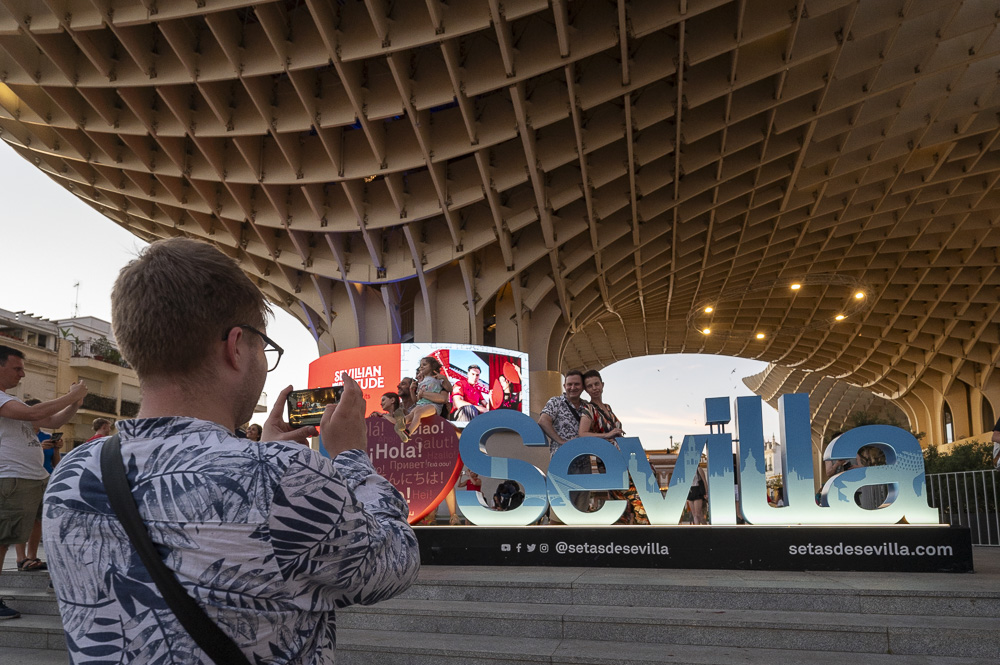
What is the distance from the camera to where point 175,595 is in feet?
3.86

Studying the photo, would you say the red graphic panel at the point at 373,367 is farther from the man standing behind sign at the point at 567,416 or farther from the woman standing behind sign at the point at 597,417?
the woman standing behind sign at the point at 597,417

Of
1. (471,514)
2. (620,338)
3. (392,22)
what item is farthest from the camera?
(620,338)

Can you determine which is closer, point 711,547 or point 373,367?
point 711,547

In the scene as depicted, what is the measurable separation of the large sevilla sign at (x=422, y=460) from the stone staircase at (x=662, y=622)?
7.78 feet

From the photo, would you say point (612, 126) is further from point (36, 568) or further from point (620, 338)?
point (620, 338)

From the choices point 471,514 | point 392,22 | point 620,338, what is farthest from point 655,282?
point 471,514

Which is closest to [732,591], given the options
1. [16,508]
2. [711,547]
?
[711,547]

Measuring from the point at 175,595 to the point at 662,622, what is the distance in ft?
13.9

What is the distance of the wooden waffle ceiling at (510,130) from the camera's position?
1440 centimetres

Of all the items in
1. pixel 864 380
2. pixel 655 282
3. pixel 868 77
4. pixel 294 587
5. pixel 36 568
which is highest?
pixel 868 77

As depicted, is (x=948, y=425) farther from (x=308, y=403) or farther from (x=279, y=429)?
(x=279, y=429)

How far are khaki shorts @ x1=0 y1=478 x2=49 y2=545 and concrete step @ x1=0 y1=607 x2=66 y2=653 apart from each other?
638mm

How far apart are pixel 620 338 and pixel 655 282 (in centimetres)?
1473

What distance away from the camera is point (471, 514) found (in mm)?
7629
